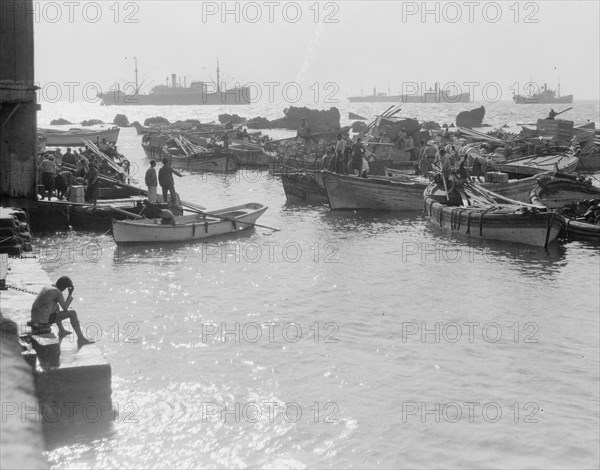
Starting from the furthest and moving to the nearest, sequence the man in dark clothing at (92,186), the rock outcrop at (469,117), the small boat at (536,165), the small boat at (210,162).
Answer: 1. the rock outcrop at (469,117)
2. the small boat at (210,162)
3. the small boat at (536,165)
4. the man in dark clothing at (92,186)

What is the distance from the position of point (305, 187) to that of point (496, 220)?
12.1 m

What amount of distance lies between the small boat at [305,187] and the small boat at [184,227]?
826 centimetres

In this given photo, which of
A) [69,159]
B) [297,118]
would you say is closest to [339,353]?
[69,159]

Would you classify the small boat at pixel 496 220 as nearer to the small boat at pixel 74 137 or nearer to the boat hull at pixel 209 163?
the boat hull at pixel 209 163

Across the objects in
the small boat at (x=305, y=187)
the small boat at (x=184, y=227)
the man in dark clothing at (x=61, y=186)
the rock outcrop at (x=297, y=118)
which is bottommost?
the small boat at (x=184, y=227)

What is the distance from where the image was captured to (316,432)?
11.8 meters

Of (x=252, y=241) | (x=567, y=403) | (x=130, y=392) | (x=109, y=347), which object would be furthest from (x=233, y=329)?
(x=252, y=241)

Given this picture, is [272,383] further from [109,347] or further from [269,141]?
[269,141]

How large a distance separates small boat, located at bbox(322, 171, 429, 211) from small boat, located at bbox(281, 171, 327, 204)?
2582 millimetres

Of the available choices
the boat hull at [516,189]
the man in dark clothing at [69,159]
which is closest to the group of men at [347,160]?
the boat hull at [516,189]

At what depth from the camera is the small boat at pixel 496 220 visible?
25156mm

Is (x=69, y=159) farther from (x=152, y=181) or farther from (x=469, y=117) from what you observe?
(x=469, y=117)

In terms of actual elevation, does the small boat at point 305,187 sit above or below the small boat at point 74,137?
below

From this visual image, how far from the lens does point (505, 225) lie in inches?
1017
